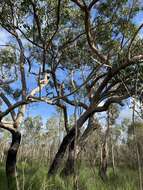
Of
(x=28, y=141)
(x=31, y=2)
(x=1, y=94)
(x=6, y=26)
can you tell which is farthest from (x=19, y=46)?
(x=28, y=141)

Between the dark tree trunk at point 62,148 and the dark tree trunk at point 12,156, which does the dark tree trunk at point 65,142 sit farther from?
the dark tree trunk at point 12,156

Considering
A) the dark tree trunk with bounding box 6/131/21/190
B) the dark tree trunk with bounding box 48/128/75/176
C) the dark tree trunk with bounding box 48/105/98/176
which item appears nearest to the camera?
the dark tree trunk with bounding box 6/131/21/190

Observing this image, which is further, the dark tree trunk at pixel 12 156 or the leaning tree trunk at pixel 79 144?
the leaning tree trunk at pixel 79 144

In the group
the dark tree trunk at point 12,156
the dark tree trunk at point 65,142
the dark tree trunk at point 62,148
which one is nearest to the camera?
the dark tree trunk at point 12,156

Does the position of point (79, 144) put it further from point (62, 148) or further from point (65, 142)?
point (62, 148)

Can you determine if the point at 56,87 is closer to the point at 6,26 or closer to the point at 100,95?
the point at 100,95

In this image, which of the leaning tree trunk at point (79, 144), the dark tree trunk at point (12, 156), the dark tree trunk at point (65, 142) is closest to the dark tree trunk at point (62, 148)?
the dark tree trunk at point (65, 142)

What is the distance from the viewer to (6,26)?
1169cm

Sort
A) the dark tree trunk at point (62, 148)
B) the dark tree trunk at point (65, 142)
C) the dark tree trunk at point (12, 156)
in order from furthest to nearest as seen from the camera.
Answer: the dark tree trunk at point (62, 148) → the dark tree trunk at point (65, 142) → the dark tree trunk at point (12, 156)

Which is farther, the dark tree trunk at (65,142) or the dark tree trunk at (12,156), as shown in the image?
the dark tree trunk at (65,142)

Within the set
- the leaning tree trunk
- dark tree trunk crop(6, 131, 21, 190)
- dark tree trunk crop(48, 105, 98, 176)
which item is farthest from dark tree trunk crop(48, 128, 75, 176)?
dark tree trunk crop(6, 131, 21, 190)

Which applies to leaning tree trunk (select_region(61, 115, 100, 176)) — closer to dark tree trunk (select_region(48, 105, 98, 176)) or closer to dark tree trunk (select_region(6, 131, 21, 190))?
dark tree trunk (select_region(48, 105, 98, 176))

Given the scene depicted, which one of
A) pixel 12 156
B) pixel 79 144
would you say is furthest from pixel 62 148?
pixel 12 156

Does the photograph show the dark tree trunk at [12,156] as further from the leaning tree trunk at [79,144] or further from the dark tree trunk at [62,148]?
the leaning tree trunk at [79,144]
